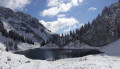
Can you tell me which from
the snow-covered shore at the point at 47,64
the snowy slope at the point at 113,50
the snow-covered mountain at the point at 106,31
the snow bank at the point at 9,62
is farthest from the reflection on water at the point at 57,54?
the snow bank at the point at 9,62

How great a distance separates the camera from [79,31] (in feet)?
646

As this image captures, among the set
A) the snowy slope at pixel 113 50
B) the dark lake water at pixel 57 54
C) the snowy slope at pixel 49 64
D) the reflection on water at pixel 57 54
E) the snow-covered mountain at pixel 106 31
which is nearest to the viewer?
the snowy slope at pixel 49 64

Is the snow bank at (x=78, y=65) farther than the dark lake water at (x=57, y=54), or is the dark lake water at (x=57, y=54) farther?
the dark lake water at (x=57, y=54)

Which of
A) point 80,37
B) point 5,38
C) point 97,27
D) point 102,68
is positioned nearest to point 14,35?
point 5,38

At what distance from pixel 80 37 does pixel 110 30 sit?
185 feet

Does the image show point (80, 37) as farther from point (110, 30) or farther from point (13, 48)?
point (13, 48)

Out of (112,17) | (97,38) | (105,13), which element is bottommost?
(97,38)

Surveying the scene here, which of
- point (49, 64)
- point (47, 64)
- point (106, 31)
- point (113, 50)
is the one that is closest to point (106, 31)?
point (106, 31)

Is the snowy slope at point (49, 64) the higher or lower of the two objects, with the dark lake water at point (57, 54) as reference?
higher

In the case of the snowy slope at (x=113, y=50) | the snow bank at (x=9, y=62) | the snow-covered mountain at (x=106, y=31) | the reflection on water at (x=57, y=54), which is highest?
the snow-covered mountain at (x=106, y=31)

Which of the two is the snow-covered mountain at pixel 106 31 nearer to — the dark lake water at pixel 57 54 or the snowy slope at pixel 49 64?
the dark lake water at pixel 57 54

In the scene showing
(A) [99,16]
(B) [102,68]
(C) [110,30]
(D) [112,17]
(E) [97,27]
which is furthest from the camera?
(A) [99,16]

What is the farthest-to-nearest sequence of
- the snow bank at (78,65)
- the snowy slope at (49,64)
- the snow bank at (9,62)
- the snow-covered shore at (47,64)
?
the snow bank at (78,65) → the snow-covered shore at (47,64) → the snowy slope at (49,64) → the snow bank at (9,62)

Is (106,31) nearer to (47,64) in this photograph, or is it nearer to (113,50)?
(113,50)
